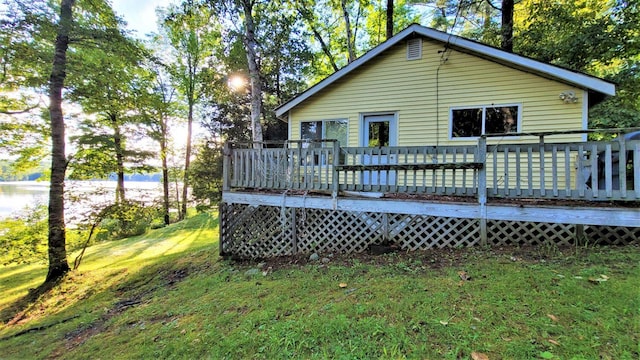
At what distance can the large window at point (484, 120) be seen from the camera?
7188 mm

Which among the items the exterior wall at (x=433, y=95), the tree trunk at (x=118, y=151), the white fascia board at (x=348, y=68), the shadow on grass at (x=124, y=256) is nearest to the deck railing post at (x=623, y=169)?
the exterior wall at (x=433, y=95)

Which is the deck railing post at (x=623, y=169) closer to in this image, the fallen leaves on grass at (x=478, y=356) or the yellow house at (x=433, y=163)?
the yellow house at (x=433, y=163)

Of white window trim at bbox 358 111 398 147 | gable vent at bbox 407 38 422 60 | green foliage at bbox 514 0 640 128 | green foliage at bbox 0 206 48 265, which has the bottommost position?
green foliage at bbox 0 206 48 265

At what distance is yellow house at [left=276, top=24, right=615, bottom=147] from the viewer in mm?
6754

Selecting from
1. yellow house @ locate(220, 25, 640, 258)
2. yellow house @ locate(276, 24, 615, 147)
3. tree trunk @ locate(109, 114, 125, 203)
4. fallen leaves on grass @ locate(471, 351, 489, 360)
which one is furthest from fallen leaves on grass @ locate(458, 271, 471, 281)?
tree trunk @ locate(109, 114, 125, 203)

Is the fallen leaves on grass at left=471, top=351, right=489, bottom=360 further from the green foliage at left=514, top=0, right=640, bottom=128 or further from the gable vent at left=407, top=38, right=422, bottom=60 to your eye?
the green foliage at left=514, top=0, right=640, bottom=128

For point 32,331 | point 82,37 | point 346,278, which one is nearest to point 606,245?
point 346,278

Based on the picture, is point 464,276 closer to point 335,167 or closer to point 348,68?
point 335,167

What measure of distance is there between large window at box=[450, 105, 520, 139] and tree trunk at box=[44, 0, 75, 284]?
11348 mm

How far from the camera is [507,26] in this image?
11.0 m

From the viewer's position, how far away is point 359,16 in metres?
19.1

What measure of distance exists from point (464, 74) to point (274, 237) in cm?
664

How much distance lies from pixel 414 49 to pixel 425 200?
5302mm

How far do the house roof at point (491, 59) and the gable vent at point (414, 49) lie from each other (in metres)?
0.17
